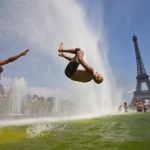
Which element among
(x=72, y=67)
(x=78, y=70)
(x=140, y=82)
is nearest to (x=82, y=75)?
(x=78, y=70)

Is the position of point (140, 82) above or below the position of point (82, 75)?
above

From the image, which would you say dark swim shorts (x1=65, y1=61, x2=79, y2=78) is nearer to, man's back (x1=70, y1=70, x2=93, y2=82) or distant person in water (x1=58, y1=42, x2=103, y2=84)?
distant person in water (x1=58, y1=42, x2=103, y2=84)

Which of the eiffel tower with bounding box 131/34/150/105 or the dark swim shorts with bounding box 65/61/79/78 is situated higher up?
the eiffel tower with bounding box 131/34/150/105

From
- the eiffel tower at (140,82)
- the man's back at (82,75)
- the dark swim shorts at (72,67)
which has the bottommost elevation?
the man's back at (82,75)

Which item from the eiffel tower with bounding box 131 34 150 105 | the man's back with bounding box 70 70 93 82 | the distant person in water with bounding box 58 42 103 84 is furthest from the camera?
the eiffel tower with bounding box 131 34 150 105

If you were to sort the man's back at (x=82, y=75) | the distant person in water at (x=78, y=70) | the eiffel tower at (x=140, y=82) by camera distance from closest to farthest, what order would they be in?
the distant person in water at (x=78, y=70), the man's back at (x=82, y=75), the eiffel tower at (x=140, y=82)

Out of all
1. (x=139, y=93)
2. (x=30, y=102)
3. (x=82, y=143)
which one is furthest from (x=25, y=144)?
(x=139, y=93)

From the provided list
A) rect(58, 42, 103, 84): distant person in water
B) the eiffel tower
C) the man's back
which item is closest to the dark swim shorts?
rect(58, 42, 103, 84): distant person in water

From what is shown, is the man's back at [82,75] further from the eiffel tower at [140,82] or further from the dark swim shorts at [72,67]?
the eiffel tower at [140,82]

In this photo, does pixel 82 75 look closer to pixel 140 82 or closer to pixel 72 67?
pixel 72 67

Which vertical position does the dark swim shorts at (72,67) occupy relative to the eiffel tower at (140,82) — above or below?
below

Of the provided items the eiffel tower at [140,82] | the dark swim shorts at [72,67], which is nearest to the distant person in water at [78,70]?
the dark swim shorts at [72,67]

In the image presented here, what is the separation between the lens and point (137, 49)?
11050 cm

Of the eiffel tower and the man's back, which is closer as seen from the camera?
the man's back
